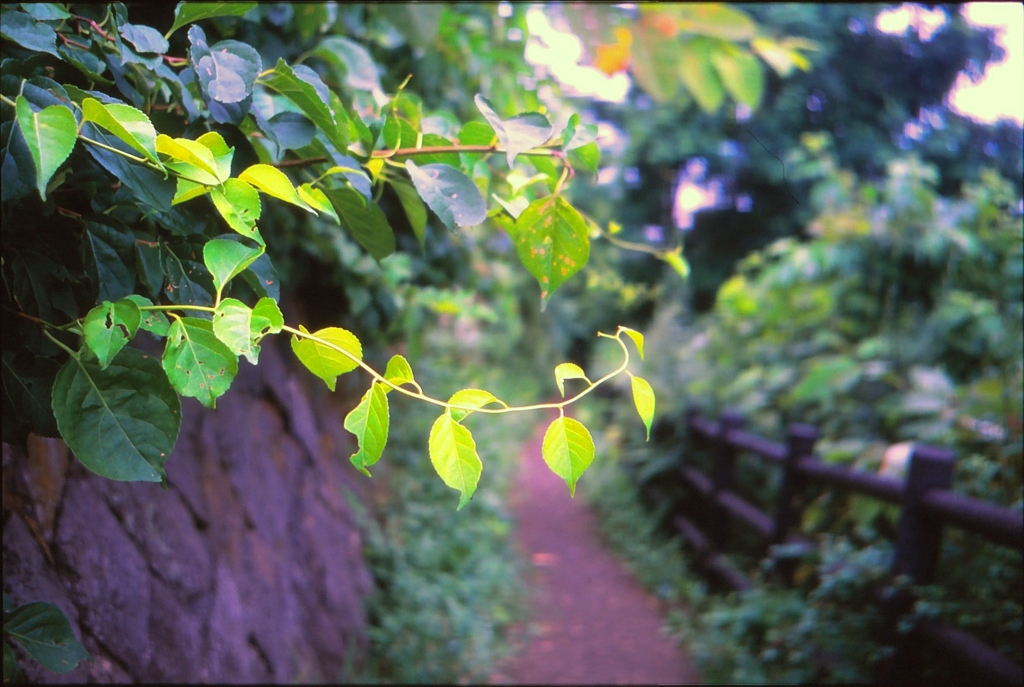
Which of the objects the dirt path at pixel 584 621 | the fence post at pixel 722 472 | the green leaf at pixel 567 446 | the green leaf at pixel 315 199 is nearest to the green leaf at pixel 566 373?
the green leaf at pixel 567 446

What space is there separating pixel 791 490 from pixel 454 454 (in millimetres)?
3855

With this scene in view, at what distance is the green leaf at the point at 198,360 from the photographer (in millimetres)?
702

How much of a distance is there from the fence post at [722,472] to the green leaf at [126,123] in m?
5.06

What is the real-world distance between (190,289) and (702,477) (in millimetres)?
5528

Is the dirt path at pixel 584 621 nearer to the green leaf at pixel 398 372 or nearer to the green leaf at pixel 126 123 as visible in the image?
the green leaf at pixel 398 372

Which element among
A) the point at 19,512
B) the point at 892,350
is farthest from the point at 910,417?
the point at 19,512

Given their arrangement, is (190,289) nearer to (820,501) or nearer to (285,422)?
(285,422)

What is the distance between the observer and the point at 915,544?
9.02 ft

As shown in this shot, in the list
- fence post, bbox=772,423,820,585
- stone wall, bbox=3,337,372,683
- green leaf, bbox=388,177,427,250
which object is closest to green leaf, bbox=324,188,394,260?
green leaf, bbox=388,177,427,250

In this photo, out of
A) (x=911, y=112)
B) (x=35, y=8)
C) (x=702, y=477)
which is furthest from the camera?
(x=911, y=112)

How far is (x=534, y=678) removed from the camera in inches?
150

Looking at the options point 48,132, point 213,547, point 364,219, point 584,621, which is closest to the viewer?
point 48,132

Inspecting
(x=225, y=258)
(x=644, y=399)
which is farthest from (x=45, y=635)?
(x=644, y=399)

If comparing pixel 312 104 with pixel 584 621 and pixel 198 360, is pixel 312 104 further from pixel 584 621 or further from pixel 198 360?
pixel 584 621
